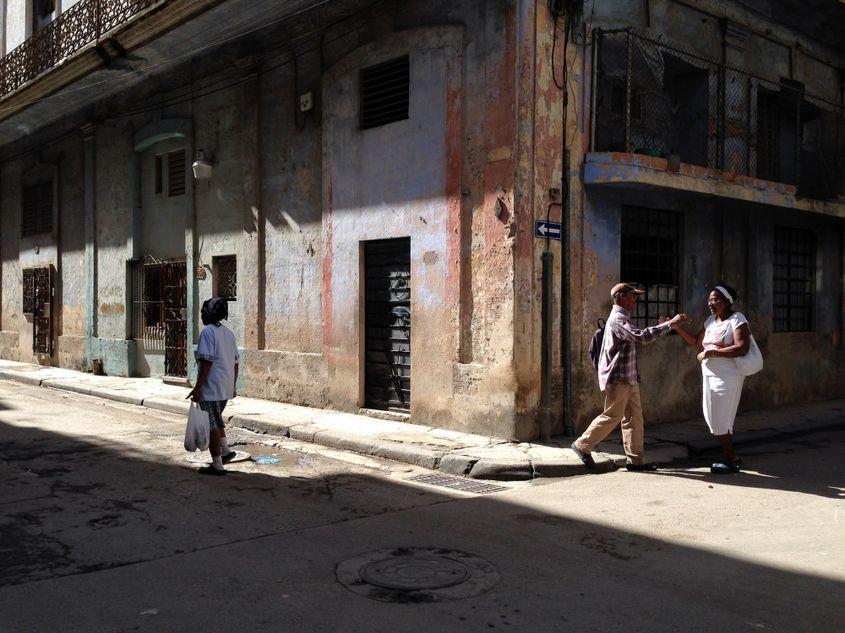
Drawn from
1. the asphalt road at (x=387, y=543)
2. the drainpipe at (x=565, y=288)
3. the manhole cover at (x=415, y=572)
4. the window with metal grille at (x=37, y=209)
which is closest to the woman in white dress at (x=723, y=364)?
the asphalt road at (x=387, y=543)

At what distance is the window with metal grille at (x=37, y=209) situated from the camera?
60.3 feet

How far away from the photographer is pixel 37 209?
62.1ft

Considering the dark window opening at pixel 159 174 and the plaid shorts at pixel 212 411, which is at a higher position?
the dark window opening at pixel 159 174

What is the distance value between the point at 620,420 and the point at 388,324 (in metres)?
3.90

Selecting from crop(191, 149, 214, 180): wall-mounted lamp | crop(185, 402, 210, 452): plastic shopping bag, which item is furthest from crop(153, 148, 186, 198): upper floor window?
crop(185, 402, 210, 452): plastic shopping bag

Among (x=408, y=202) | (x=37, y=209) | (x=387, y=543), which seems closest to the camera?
(x=387, y=543)

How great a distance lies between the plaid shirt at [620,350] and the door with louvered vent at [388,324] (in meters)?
3.32

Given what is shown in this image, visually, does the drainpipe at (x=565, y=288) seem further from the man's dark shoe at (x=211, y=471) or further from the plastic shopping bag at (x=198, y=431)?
the plastic shopping bag at (x=198, y=431)

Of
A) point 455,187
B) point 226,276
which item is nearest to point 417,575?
point 455,187

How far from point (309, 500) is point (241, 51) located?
8.87 m

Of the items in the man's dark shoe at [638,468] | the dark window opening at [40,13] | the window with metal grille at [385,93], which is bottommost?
the man's dark shoe at [638,468]

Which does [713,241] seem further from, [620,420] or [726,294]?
[620,420]

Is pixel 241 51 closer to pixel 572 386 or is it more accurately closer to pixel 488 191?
pixel 488 191

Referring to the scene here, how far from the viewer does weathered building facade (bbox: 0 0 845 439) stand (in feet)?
29.5
